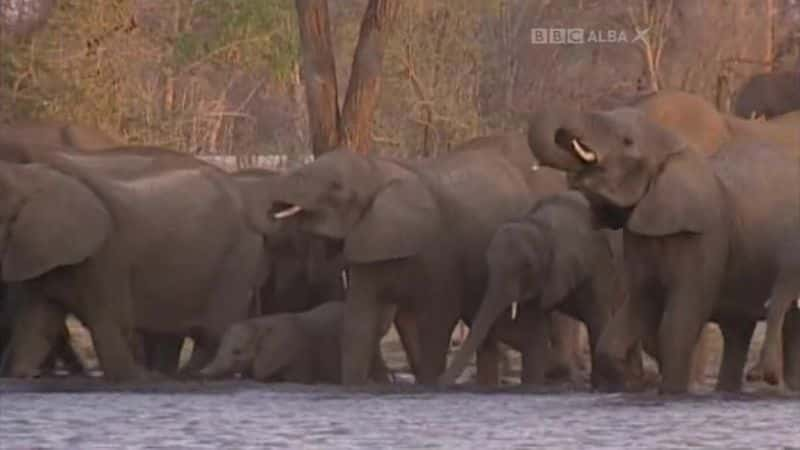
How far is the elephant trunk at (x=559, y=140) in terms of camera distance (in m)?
14.2

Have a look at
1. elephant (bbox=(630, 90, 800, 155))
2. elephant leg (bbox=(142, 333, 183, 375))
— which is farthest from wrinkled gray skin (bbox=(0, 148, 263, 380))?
elephant (bbox=(630, 90, 800, 155))

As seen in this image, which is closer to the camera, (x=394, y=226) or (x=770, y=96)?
(x=394, y=226)

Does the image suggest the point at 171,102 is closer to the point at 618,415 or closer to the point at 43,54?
the point at 43,54

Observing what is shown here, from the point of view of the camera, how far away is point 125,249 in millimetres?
17328

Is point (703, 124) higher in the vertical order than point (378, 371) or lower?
higher

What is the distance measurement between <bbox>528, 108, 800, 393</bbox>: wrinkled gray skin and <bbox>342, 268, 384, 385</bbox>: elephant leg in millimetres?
1670

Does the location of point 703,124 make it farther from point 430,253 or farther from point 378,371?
point 378,371

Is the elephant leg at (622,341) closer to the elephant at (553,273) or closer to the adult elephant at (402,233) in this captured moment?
the elephant at (553,273)

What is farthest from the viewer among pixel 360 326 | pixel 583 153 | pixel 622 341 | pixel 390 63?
pixel 390 63

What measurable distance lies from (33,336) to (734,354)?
13.5ft

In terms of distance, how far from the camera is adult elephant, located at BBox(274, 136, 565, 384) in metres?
16.6

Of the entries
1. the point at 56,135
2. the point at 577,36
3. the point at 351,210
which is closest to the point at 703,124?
the point at 351,210

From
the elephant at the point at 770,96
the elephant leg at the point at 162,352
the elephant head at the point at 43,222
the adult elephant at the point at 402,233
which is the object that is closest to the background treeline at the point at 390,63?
the elephant at the point at 770,96

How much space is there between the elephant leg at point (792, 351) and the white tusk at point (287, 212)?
9.64 feet
